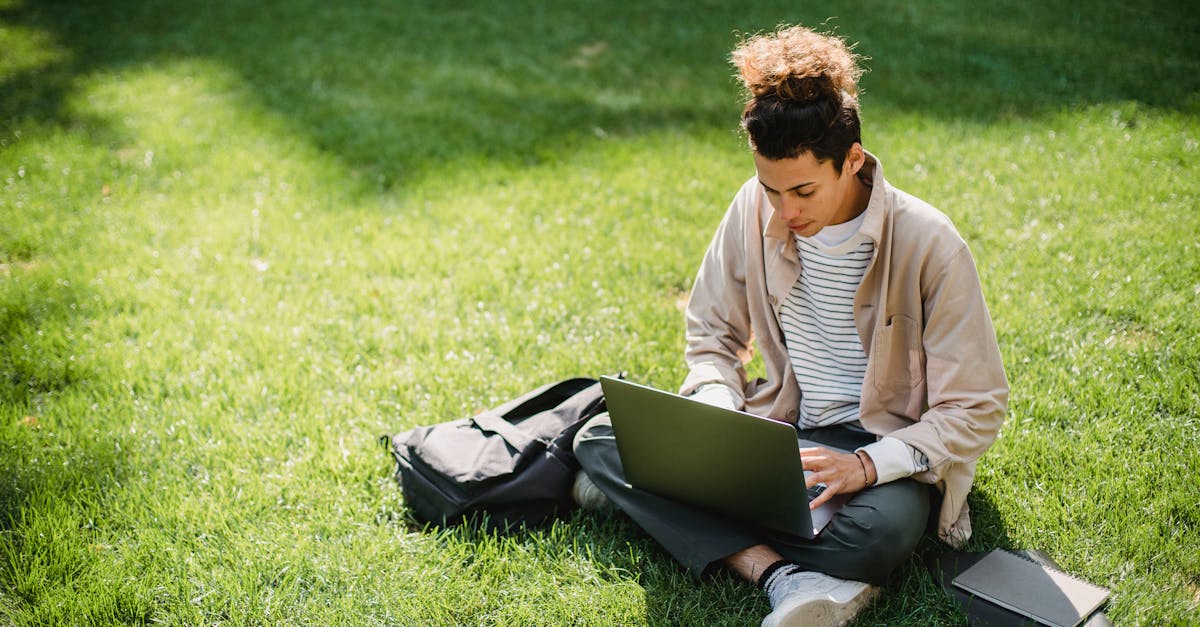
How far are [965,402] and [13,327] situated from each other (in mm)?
4083

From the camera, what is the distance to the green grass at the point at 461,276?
112 inches

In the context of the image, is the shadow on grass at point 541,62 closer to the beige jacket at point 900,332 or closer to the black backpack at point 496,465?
the black backpack at point 496,465

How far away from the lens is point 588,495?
3078 millimetres

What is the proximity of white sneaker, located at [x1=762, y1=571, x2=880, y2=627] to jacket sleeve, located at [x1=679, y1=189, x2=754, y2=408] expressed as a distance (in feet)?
2.12

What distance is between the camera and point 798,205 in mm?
2611

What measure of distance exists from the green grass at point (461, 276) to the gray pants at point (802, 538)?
0.44 ft

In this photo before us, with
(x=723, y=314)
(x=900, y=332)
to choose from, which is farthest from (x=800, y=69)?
(x=723, y=314)

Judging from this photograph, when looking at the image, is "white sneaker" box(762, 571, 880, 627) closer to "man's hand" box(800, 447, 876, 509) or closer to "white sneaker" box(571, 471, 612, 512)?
"man's hand" box(800, 447, 876, 509)

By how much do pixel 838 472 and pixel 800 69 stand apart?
108cm

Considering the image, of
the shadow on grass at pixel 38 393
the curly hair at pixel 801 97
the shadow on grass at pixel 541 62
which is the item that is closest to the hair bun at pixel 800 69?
the curly hair at pixel 801 97

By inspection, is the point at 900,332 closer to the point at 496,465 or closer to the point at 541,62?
the point at 496,465

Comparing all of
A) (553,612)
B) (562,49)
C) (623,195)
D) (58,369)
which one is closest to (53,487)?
(58,369)

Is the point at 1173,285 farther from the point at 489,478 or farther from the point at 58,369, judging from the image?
the point at 58,369

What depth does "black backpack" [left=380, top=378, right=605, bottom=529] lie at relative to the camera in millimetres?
3006
